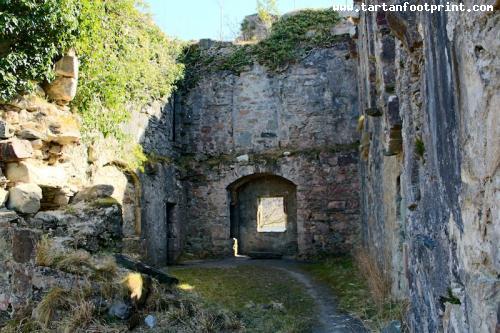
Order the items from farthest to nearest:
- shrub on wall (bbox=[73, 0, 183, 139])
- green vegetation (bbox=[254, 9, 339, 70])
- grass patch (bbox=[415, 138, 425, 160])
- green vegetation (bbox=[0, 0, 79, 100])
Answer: green vegetation (bbox=[254, 9, 339, 70]), shrub on wall (bbox=[73, 0, 183, 139]), green vegetation (bbox=[0, 0, 79, 100]), grass patch (bbox=[415, 138, 425, 160])

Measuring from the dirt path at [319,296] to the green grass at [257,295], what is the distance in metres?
0.13

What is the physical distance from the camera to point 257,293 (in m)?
6.94

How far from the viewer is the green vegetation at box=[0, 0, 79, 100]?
5.48 metres

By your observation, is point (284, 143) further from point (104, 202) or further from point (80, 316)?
point (80, 316)

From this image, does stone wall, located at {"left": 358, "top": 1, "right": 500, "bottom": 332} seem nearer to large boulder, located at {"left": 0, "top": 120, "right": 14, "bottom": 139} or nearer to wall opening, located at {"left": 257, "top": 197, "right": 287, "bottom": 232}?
large boulder, located at {"left": 0, "top": 120, "right": 14, "bottom": 139}

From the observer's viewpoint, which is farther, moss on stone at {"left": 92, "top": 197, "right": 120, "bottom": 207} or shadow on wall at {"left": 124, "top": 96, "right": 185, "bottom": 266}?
shadow on wall at {"left": 124, "top": 96, "right": 185, "bottom": 266}

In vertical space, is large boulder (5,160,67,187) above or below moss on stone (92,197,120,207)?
above

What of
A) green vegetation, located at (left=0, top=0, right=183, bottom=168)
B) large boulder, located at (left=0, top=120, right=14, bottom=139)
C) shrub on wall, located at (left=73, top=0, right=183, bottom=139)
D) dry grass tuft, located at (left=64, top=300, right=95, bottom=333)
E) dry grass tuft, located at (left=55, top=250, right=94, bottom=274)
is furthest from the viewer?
shrub on wall, located at (left=73, top=0, right=183, bottom=139)

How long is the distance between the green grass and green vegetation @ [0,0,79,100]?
370 centimetres

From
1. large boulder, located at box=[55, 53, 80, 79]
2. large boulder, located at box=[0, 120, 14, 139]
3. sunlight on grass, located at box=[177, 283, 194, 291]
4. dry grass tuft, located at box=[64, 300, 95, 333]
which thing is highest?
large boulder, located at box=[55, 53, 80, 79]

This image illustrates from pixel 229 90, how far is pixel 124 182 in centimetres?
436

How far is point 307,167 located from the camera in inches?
444

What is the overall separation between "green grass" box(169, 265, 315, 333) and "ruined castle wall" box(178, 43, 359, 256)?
223cm

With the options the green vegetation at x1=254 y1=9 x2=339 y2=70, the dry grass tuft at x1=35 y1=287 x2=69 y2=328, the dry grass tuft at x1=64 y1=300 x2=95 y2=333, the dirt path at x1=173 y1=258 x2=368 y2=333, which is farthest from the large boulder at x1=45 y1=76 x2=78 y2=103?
the green vegetation at x1=254 y1=9 x2=339 y2=70
